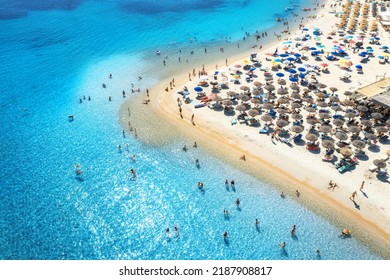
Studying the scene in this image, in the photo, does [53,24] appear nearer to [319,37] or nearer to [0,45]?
[0,45]

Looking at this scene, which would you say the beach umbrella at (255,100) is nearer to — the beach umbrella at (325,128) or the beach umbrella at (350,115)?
the beach umbrella at (325,128)

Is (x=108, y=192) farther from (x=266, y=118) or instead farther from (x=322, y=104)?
(x=322, y=104)

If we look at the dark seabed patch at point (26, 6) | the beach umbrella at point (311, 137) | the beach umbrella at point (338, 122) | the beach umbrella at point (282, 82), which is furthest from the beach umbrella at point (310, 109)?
the dark seabed patch at point (26, 6)

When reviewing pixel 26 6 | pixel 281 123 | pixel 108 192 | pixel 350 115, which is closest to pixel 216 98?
pixel 281 123

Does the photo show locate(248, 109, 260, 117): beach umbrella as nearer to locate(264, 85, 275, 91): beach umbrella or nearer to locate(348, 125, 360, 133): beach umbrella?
locate(264, 85, 275, 91): beach umbrella

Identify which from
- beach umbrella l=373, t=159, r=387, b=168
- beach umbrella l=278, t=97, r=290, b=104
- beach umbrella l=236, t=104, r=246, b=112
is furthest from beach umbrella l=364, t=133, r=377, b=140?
beach umbrella l=236, t=104, r=246, b=112

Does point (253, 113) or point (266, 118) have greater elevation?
point (253, 113)
